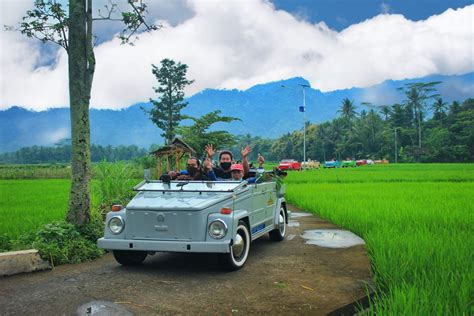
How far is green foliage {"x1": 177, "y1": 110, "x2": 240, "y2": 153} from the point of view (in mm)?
19062

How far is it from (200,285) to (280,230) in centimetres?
333

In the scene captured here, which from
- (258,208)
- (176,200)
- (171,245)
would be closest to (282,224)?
(258,208)

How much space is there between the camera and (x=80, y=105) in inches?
332

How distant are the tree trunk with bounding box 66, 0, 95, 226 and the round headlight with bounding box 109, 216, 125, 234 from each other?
211cm

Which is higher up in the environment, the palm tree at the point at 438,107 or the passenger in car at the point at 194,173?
the palm tree at the point at 438,107

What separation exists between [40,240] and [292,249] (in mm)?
3955

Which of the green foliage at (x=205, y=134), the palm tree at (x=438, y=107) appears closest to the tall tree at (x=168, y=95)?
the green foliage at (x=205, y=134)

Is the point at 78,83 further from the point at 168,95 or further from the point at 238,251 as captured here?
the point at 168,95

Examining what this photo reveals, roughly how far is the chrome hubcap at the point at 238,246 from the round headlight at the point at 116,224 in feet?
4.96

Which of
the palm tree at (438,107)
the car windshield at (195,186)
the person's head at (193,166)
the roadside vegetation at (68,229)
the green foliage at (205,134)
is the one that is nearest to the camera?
the car windshield at (195,186)

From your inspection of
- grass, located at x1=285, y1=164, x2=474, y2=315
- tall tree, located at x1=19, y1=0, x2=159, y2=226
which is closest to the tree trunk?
tall tree, located at x1=19, y1=0, x2=159, y2=226

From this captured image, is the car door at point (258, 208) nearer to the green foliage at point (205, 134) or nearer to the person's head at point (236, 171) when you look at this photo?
the person's head at point (236, 171)

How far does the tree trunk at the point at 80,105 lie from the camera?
27.1 ft

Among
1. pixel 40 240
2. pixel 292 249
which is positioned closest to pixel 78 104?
pixel 40 240
